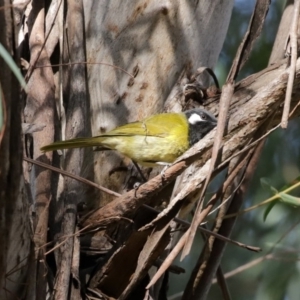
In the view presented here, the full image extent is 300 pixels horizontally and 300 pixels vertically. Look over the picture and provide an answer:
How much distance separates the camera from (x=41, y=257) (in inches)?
81.7

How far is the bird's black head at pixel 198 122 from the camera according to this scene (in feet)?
8.42

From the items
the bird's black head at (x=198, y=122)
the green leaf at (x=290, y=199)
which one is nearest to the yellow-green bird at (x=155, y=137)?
the bird's black head at (x=198, y=122)

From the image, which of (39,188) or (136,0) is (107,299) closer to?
(39,188)

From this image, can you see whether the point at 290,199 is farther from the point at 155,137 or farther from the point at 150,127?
the point at 155,137

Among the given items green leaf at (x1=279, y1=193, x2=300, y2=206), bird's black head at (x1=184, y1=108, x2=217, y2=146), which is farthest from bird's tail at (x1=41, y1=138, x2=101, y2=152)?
green leaf at (x1=279, y1=193, x2=300, y2=206)

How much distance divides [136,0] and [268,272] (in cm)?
194

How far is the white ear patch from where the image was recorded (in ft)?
8.75

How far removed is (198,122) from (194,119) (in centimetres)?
3

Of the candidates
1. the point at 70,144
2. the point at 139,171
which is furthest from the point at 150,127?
the point at 70,144

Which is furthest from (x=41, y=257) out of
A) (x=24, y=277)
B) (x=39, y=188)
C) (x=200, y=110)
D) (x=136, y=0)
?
(x=136, y=0)

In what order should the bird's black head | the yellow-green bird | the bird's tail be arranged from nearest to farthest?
the bird's tail < the yellow-green bird < the bird's black head

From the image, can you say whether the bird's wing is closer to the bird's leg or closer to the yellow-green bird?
the yellow-green bird

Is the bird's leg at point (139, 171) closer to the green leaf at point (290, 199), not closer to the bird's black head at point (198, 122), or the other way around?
the bird's black head at point (198, 122)

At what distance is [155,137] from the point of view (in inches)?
112
